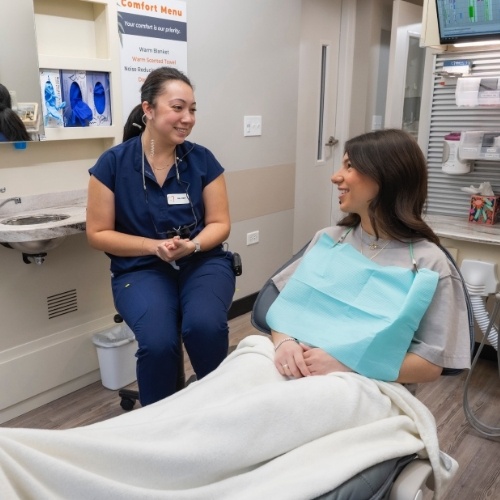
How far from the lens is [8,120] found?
6.51 feet

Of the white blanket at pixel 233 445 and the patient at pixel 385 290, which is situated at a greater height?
the patient at pixel 385 290

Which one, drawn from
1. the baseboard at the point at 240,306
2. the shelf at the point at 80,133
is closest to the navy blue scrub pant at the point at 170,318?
the shelf at the point at 80,133

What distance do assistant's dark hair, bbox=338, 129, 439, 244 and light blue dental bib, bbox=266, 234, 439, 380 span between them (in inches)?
4.6

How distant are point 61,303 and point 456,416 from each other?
1768 mm

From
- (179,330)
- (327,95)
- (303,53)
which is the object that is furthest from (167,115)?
(327,95)

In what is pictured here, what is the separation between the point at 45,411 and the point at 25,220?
2.71 ft

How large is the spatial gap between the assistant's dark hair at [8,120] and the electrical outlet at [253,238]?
1.55 meters

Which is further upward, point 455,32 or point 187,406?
point 455,32

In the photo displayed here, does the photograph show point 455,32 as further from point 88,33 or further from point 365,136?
point 88,33

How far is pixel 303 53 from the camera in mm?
3393

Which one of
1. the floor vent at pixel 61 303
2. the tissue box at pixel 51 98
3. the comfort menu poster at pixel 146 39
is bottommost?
the floor vent at pixel 61 303

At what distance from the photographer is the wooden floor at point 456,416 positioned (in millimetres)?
1802

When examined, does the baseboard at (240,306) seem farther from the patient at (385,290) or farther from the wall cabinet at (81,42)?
the patient at (385,290)

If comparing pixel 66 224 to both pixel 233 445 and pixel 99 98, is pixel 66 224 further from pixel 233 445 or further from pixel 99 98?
pixel 233 445
